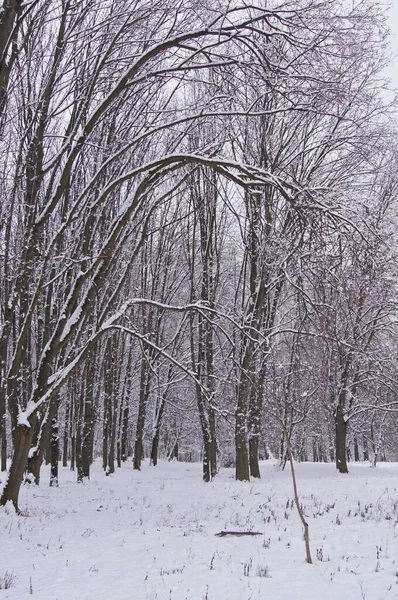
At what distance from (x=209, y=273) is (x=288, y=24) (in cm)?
1219

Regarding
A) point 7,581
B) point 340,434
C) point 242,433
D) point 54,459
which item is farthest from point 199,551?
point 340,434

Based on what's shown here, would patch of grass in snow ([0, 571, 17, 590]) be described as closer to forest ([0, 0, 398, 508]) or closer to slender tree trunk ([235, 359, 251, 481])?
forest ([0, 0, 398, 508])

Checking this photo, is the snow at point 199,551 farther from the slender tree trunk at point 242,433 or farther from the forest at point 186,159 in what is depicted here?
the slender tree trunk at point 242,433

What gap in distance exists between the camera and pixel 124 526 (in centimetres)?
812

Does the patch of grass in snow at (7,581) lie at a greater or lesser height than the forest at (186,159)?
lesser

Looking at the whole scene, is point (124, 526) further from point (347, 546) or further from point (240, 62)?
point (240, 62)

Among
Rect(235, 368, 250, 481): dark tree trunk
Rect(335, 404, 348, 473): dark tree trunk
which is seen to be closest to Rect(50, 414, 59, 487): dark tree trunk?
Rect(235, 368, 250, 481): dark tree trunk

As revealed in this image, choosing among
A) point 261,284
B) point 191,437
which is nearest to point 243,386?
point 261,284

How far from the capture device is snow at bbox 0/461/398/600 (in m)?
4.65

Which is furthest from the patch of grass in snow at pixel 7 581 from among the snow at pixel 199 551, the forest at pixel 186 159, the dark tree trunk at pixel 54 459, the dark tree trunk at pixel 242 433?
the dark tree trunk at pixel 54 459

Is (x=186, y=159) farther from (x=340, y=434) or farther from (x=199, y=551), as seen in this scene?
(x=340, y=434)

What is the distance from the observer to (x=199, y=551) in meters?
6.12

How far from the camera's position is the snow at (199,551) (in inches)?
183

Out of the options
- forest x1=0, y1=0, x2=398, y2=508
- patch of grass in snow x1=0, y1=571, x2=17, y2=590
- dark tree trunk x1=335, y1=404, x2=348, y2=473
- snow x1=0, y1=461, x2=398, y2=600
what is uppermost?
forest x1=0, y1=0, x2=398, y2=508
